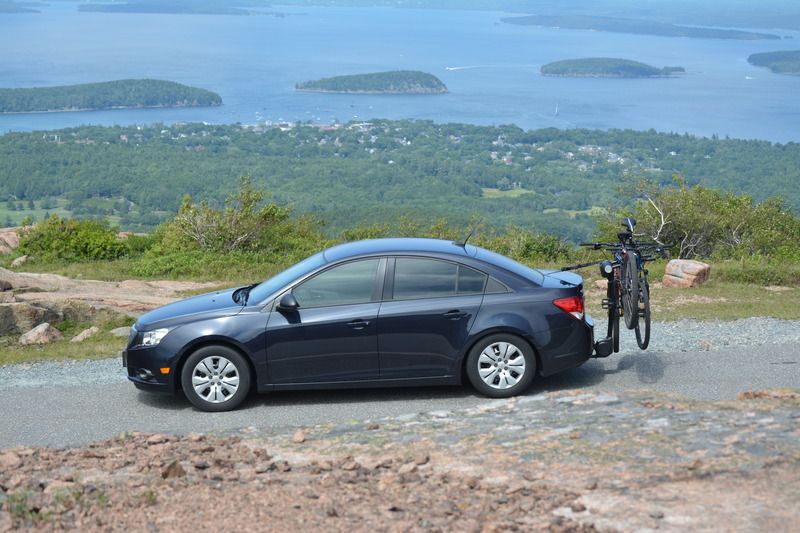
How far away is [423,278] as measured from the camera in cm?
916

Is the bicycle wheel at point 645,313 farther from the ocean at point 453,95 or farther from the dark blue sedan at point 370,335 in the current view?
the ocean at point 453,95

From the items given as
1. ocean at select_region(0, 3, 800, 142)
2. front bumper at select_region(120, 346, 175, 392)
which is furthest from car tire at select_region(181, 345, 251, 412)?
ocean at select_region(0, 3, 800, 142)

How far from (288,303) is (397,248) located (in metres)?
1.17

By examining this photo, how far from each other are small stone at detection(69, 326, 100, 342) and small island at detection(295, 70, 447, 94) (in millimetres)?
142760

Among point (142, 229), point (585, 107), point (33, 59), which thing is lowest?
point (142, 229)

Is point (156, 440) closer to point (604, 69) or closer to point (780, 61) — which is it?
point (604, 69)

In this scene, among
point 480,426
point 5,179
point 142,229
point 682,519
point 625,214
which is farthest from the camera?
point 5,179

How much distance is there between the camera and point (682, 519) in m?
5.49

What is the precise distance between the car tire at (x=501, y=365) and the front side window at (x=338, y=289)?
1105mm

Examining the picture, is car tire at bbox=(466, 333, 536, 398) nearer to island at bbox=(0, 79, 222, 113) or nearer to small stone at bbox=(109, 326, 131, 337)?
small stone at bbox=(109, 326, 131, 337)

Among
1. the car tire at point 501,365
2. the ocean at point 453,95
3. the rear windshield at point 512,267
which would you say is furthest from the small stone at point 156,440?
the ocean at point 453,95

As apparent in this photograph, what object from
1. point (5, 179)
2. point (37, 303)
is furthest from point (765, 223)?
point (5, 179)

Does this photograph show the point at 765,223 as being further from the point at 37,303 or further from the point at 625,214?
the point at 37,303

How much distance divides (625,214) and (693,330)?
48.9 ft
